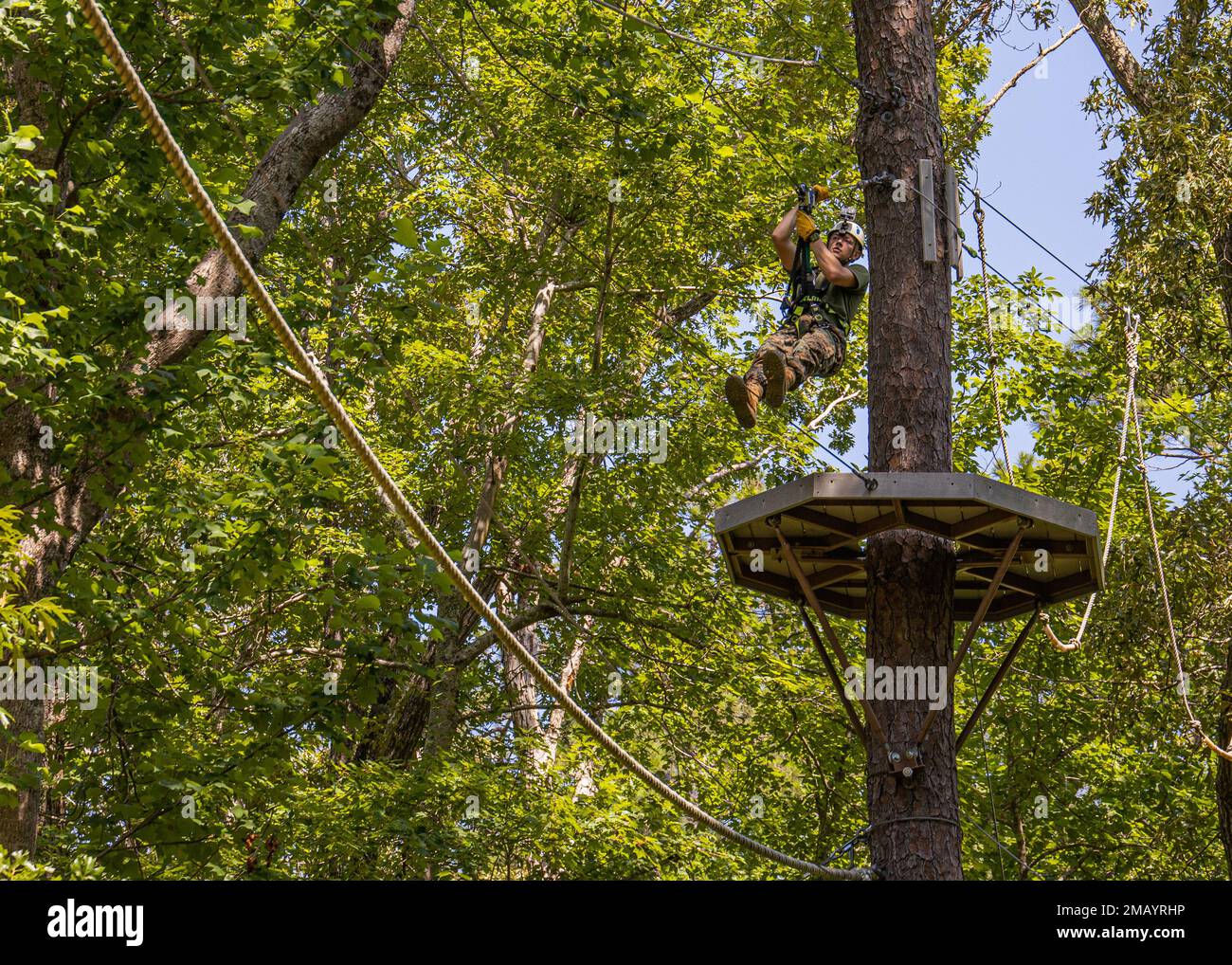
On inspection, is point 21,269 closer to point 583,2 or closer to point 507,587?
point 583,2

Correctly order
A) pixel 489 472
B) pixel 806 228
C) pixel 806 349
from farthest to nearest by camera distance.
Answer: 1. pixel 489 472
2. pixel 806 228
3. pixel 806 349

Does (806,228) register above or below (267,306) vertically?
above

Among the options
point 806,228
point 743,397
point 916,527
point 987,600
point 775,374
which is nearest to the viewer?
point 916,527

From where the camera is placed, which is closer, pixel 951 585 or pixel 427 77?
pixel 951 585

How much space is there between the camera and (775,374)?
276 inches

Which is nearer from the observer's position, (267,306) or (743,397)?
(267,306)

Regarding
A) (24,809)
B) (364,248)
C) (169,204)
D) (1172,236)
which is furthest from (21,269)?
(1172,236)

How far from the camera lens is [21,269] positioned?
816 centimetres

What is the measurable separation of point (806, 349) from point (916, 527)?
4.28 feet

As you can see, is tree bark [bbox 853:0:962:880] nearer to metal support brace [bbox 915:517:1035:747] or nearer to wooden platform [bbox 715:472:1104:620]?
metal support brace [bbox 915:517:1035:747]

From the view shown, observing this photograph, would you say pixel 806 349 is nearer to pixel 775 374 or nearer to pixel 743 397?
pixel 775 374

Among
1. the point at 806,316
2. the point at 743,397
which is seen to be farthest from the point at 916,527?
the point at 806,316

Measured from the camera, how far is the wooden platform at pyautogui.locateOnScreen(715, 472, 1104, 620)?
5.98 metres
